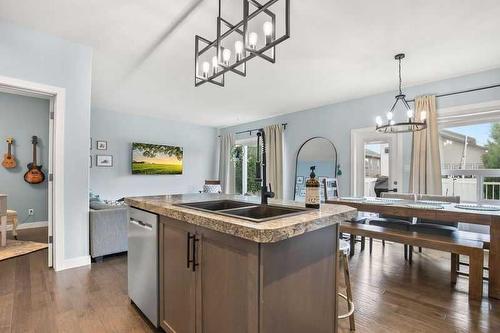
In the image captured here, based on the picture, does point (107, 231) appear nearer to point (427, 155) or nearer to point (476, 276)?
point (476, 276)

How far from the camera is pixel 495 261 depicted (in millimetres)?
2340

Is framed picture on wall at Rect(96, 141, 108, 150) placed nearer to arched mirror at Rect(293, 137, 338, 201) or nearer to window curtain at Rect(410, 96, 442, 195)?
arched mirror at Rect(293, 137, 338, 201)

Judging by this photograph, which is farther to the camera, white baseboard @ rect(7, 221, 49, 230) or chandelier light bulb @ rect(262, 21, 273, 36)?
white baseboard @ rect(7, 221, 49, 230)

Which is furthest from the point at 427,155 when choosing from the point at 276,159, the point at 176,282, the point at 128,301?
the point at 128,301

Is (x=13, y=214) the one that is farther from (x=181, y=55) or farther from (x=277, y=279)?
(x=277, y=279)

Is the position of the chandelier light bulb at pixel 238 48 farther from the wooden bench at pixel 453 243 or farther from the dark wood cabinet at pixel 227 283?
the wooden bench at pixel 453 243

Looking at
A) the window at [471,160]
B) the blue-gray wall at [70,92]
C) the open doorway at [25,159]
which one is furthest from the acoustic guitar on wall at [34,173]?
the window at [471,160]

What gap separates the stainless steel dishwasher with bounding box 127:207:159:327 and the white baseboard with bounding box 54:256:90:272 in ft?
4.12

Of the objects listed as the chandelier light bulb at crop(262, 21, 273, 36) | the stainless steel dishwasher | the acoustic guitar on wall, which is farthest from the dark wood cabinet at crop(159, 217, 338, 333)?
the acoustic guitar on wall

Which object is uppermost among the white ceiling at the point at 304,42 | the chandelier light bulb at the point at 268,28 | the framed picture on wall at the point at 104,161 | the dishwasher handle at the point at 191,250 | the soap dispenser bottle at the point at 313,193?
the white ceiling at the point at 304,42

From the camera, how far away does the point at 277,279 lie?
43.9 inches

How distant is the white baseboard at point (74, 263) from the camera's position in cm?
283

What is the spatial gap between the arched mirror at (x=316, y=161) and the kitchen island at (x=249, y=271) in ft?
11.8

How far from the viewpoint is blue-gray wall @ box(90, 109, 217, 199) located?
5.74 meters
